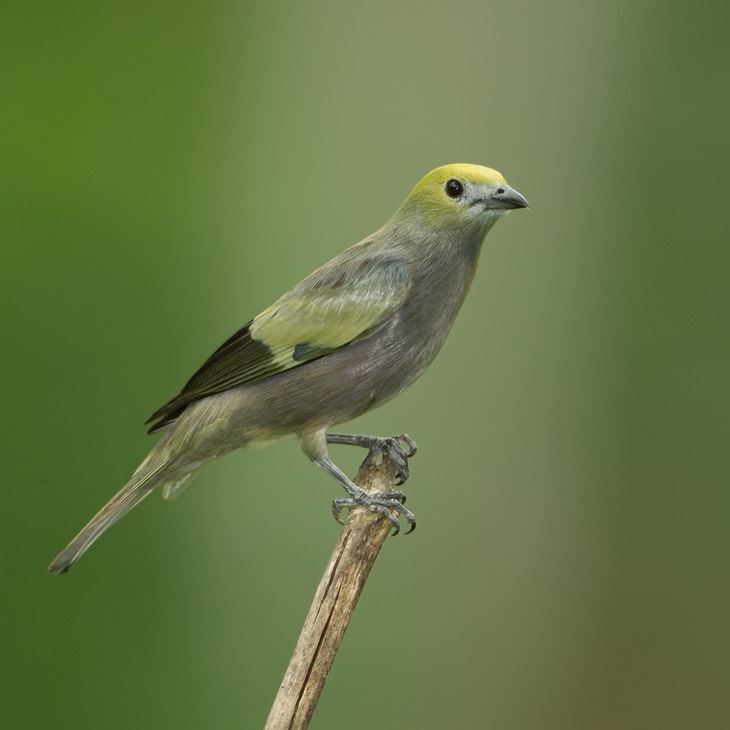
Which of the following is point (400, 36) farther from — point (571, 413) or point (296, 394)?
point (296, 394)

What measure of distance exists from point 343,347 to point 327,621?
31.9 inches

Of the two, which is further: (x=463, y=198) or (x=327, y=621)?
(x=463, y=198)

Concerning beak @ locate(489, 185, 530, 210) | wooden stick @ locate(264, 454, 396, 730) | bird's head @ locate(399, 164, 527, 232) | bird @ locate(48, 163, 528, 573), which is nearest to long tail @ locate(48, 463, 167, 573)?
bird @ locate(48, 163, 528, 573)

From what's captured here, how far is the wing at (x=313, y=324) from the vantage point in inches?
123

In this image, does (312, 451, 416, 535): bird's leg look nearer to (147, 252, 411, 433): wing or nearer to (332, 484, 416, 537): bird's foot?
(332, 484, 416, 537): bird's foot

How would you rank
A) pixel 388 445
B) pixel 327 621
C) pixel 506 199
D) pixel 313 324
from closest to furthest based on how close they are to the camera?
1. pixel 327 621
2. pixel 506 199
3. pixel 313 324
4. pixel 388 445

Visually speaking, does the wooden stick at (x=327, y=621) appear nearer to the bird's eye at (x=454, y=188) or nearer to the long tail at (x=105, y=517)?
the long tail at (x=105, y=517)

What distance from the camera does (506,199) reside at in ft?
9.99

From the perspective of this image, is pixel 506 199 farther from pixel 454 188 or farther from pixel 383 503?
pixel 383 503

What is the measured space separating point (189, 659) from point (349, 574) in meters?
1.87

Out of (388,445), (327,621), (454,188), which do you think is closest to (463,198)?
(454,188)

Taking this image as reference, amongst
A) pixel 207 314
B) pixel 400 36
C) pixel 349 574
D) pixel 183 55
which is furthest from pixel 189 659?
pixel 400 36

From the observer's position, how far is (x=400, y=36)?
4711mm

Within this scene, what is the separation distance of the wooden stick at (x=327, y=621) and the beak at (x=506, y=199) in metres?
0.99
